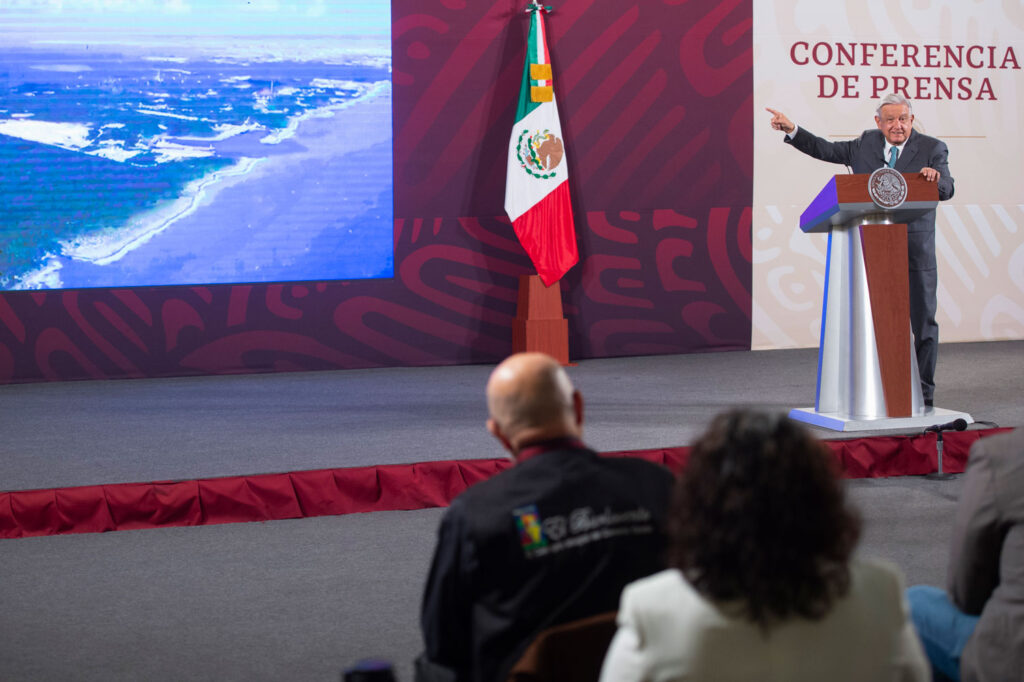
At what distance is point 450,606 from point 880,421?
303 cm

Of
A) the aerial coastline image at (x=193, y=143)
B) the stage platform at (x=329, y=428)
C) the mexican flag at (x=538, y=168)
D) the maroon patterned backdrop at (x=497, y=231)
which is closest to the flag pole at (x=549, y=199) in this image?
the mexican flag at (x=538, y=168)

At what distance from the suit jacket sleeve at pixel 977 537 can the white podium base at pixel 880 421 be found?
8.06ft

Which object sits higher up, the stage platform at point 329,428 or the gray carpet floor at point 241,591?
the stage platform at point 329,428

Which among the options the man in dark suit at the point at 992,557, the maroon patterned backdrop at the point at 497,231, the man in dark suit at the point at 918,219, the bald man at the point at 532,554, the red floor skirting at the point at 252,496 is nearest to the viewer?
the bald man at the point at 532,554

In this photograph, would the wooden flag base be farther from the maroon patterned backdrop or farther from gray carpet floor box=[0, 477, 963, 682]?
gray carpet floor box=[0, 477, 963, 682]

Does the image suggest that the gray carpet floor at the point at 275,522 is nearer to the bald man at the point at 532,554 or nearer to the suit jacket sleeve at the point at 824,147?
the bald man at the point at 532,554

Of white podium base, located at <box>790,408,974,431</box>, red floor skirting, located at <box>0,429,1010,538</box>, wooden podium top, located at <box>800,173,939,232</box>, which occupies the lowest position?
red floor skirting, located at <box>0,429,1010,538</box>

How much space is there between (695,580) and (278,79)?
231 inches

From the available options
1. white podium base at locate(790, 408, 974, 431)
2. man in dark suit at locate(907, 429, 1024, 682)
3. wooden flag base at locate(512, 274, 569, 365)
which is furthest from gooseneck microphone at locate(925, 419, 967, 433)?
wooden flag base at locate(512, 274, 569, 365)

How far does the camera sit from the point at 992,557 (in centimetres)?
164

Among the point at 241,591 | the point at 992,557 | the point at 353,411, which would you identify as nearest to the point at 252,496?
the point at 241,591

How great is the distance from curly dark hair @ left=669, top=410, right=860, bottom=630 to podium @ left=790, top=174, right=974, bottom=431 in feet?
9.94

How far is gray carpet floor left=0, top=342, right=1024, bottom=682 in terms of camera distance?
2.59 meters

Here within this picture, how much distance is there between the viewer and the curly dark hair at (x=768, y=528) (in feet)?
3.66
